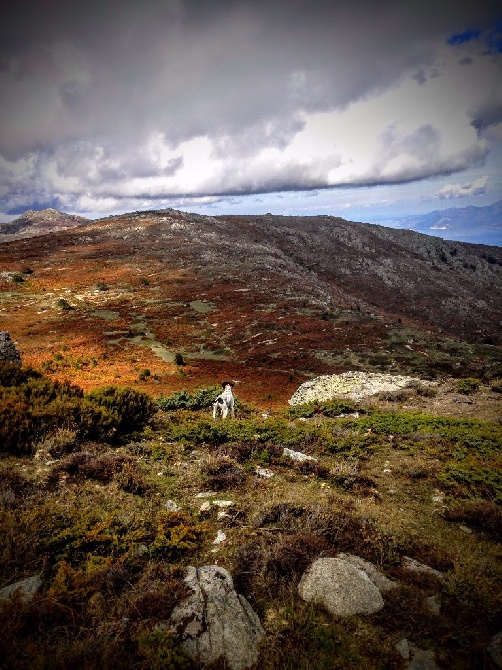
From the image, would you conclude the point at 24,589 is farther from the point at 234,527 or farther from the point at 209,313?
the point at 209,313

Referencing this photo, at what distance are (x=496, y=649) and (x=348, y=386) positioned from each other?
18.8 m

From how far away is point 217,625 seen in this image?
14.2 ft

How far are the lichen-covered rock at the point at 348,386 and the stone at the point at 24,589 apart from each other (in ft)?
54.7

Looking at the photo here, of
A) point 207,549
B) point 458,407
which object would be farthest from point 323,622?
point 458,407

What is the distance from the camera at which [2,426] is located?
8758 mm

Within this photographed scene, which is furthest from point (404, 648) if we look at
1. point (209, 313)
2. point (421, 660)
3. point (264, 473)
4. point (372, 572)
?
point (209, 313)

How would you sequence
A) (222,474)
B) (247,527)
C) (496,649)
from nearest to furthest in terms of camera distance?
1. (496,649)
2. (247,527)
3. (222,474)

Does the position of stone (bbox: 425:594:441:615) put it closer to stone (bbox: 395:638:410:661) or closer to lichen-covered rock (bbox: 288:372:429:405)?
stone (bbox: 395:638:410:661)

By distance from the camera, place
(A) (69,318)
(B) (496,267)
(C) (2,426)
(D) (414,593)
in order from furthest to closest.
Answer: (B) (496,267) → (A) (69,318) → (C) (2,426) → (D) (414,593)

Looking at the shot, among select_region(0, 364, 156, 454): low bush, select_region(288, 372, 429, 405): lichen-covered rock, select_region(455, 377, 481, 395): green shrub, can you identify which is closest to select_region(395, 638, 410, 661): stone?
select_region(0, 364, 156, 454): low bush

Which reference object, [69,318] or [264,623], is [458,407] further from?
[69,318]

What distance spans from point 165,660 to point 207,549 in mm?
2102

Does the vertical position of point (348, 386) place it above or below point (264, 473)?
below

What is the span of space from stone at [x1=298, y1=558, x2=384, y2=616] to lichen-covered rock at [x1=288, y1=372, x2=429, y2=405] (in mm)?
14795
